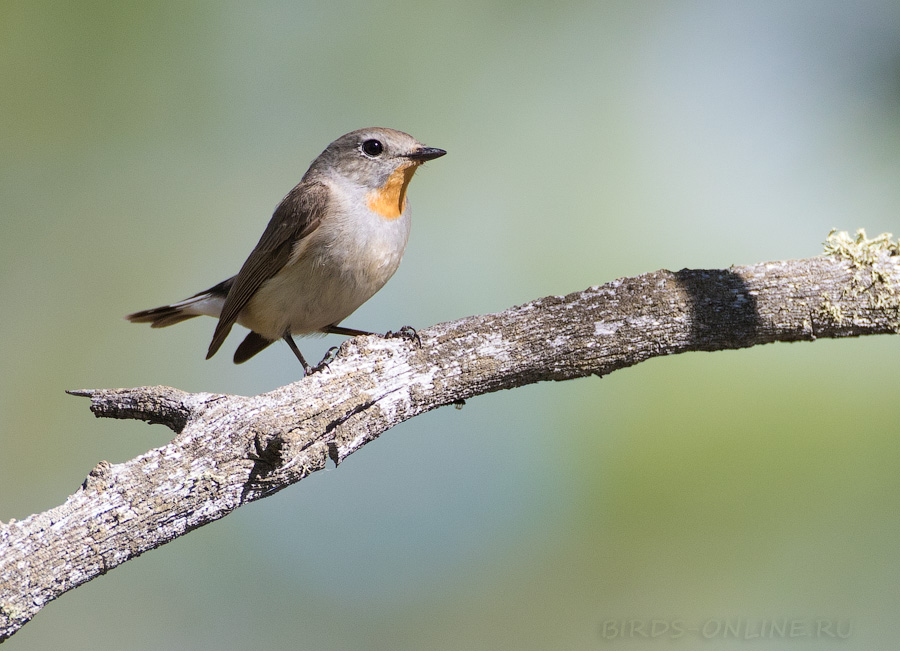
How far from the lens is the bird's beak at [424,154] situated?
12.7 ft

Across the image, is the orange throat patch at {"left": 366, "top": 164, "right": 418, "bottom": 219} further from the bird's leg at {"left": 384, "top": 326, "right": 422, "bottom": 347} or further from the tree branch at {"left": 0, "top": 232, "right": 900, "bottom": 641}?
the tree branch at {"left": 0, "top": 232, "right": 900, "bottom": 641}

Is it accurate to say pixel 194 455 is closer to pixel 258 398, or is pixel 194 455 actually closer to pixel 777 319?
pixel 258 398

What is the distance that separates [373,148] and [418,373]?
64.7 inches

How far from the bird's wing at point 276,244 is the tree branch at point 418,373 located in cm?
114

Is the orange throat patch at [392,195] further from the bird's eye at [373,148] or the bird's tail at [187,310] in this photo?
the bird's tail at [187,310]

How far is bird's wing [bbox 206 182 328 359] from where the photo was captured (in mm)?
3830

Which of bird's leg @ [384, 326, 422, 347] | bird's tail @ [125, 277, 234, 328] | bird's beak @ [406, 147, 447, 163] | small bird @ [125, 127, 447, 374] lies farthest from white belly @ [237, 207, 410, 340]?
bird's tail @ [125, 277, 234, 328]

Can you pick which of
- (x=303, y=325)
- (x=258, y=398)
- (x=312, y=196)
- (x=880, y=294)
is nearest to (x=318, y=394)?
(x=258, y=398)

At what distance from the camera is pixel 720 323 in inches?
113

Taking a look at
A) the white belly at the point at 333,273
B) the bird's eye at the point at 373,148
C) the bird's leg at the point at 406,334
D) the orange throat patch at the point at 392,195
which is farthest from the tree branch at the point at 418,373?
the bird's eye at the point at 373,148

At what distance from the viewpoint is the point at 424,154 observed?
389 cm

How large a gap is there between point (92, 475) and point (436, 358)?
1.23 metres

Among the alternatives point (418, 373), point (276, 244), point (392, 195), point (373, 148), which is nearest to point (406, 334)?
point (418, 373)

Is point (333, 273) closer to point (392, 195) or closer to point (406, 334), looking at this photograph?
point (392, 195)
